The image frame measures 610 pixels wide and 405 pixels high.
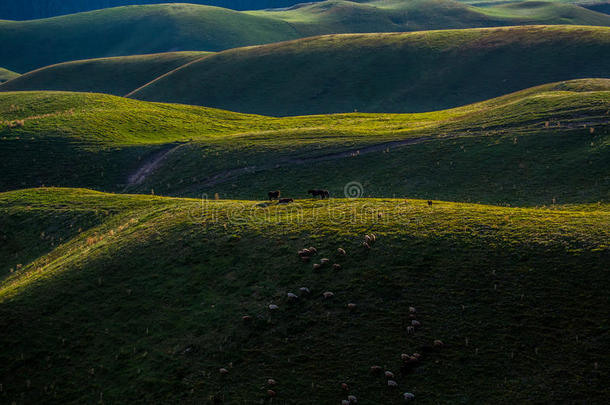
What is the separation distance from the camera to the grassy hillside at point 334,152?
1729 inches

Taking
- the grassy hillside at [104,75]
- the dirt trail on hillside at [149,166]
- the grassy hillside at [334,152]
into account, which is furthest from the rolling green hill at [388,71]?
the dirt trail on hillside at [149,166]

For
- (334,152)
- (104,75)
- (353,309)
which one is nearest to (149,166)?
(334,152)

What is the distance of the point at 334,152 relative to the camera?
2277 inches

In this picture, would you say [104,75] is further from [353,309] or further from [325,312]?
[353,309]

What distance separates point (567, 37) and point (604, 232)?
116 m

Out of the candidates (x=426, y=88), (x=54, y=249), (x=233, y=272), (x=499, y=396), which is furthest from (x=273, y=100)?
(x=499, y=396)

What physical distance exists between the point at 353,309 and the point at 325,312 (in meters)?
1.38

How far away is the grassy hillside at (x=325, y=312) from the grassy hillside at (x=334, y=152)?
15.7 meters

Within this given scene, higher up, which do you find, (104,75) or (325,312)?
(104,75)

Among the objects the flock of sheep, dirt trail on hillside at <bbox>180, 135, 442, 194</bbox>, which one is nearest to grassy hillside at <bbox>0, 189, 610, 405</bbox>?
the flock of sheep

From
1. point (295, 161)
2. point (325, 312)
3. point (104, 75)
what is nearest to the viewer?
point (325, 312)

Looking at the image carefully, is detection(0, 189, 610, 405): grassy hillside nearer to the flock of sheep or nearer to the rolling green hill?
the flock of sheep

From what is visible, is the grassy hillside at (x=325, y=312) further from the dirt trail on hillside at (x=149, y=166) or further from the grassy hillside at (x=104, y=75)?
the grassy hillside at (x=104, y=75)

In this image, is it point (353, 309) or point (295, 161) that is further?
point (295, 161)
